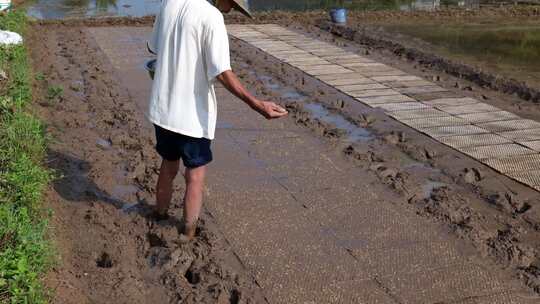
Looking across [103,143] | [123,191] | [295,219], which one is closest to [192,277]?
[295,219]

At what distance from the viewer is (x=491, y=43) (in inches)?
490

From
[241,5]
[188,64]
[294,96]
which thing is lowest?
[294,96]

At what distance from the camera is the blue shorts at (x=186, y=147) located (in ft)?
12.1

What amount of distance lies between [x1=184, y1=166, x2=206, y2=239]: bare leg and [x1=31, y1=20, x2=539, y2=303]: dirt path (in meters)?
0.12

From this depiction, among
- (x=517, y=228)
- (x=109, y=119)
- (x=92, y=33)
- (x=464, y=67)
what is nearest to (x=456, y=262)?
(x=517, y=228)

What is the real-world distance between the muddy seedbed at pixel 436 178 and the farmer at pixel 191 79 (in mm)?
1645

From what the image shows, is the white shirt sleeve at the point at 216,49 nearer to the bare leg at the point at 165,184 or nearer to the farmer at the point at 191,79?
the farmer at the point at 191,79

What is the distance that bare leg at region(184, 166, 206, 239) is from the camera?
12.5 ft

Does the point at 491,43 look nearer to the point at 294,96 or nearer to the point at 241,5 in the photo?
the point at 294,96

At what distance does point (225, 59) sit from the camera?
3459 mm

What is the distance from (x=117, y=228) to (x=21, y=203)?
0.63m

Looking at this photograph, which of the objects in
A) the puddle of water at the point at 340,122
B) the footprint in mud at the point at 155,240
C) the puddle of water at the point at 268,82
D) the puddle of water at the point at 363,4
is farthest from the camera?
the puddle of water at the point at 363,4

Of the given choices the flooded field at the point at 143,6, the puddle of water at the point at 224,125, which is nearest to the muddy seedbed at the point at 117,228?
the puddle of water at the point at 224,125

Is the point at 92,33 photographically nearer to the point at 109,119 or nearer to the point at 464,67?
the point at 109,119
